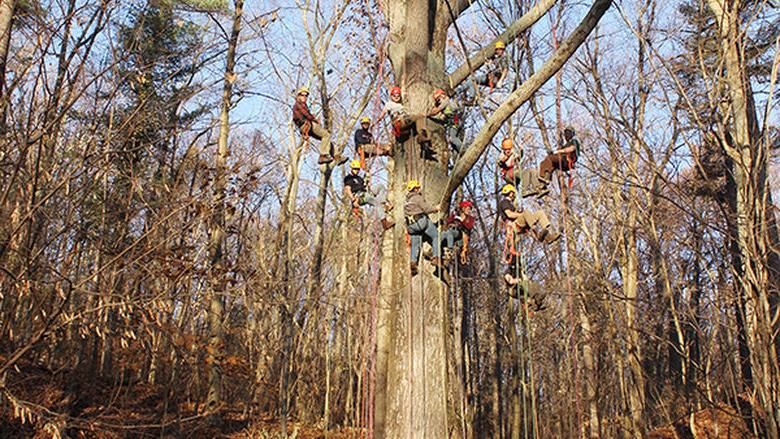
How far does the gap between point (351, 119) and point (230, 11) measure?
391 centimetres

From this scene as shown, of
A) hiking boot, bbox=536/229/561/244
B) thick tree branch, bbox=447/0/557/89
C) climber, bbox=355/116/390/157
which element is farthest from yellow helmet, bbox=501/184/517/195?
climber, bbox=355/116/390/157

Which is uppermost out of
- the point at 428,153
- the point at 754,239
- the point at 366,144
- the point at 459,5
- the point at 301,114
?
the point at 459,5

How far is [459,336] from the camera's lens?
14.8 m

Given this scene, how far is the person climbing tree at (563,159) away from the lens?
6.72 meters

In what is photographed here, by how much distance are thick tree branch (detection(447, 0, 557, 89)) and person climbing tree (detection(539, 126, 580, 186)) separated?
1.57 meters

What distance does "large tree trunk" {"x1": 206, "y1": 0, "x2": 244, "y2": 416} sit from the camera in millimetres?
8125

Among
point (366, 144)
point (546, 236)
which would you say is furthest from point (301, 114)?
point (546, 236)

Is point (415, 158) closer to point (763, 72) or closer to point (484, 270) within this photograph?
point (763, 72)

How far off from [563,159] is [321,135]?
3550mm

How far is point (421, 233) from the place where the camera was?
16.6 ft

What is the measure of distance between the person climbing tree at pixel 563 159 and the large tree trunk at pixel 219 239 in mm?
4129

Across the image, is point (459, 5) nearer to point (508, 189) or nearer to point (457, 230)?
point (508, 189)

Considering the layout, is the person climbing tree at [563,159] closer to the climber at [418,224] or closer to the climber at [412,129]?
the climber at [412,129]

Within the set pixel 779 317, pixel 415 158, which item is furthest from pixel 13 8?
pixel 779 317
